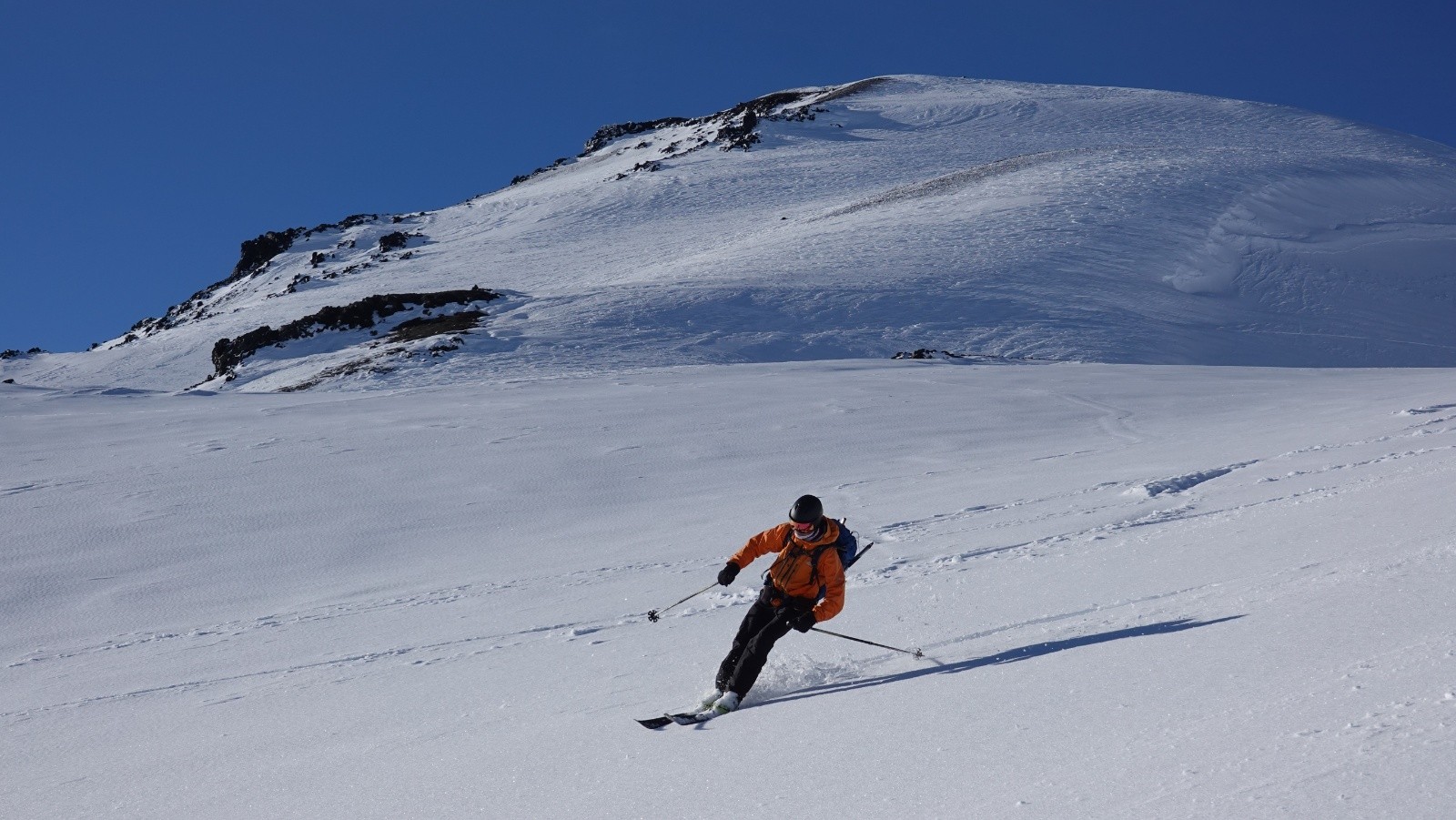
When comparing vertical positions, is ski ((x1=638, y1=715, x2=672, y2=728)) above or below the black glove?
below

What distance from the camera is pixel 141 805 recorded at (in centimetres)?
518

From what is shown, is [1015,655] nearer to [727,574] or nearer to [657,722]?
[727,574]

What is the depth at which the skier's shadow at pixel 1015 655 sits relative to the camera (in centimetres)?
587

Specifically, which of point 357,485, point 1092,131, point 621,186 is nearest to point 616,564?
point 357,485

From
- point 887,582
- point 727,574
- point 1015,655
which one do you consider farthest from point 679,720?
point 887,582

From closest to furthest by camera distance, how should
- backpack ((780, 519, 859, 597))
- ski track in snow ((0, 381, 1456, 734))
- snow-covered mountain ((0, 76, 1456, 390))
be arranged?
backpack ((780, 519, 859, 597)) < ski track in snow ((0, 381, 1456, 734)) < snow-covered mountain ((0, 76, 1456, 390))

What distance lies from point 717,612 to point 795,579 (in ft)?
6.49

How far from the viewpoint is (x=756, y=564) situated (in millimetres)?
9812

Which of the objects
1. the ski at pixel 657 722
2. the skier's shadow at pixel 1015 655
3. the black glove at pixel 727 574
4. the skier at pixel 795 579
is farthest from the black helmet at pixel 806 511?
the ski at pixel 657 722

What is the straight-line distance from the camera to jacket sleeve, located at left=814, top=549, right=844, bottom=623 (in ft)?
20.9

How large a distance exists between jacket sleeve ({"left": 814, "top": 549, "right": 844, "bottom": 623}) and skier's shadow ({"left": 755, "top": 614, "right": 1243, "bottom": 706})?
16.6 inches

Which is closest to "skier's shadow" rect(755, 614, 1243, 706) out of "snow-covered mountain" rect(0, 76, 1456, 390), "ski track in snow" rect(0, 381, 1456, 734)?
"ski track in snow" rect(0, 381, 1456, 734)

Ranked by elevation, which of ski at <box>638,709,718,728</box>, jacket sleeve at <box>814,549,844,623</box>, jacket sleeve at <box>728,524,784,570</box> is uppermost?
jacket sleeve at <box>728,524,784,570</box>

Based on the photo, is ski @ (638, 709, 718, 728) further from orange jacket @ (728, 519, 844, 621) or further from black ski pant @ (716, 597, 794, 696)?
orange jacket @ (728, 519, 844, 621)
